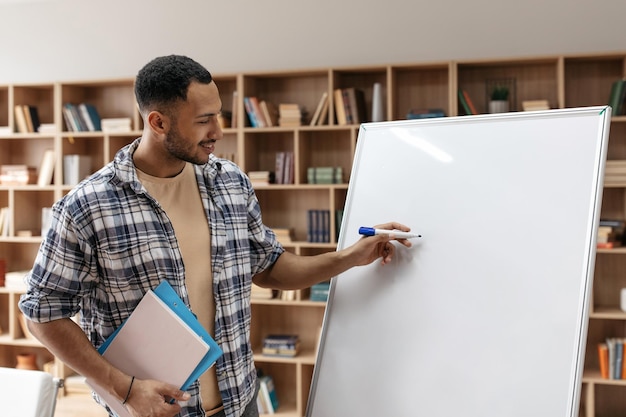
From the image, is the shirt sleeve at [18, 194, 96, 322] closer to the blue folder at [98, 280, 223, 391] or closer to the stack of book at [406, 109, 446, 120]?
the blue folder at [98, 280, 223, 391]

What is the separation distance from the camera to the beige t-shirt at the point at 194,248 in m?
1.64

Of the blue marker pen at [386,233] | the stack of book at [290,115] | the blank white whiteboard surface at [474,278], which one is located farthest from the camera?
the stack of book at [290,115]

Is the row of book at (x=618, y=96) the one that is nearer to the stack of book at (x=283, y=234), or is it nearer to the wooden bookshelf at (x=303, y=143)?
the wooden bookshelf at (x=303, y=143)

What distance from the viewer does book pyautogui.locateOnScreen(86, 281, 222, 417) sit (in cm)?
151

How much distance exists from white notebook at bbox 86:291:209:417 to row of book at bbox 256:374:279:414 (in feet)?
8.55

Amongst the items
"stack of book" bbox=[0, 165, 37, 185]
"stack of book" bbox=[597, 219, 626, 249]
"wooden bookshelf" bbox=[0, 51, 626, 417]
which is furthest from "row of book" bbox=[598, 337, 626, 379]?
"stack of book" bbox=[0, 165, 37, 185]

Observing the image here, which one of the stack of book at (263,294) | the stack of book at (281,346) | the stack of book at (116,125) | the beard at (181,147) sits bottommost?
the stack of book at (281,346)

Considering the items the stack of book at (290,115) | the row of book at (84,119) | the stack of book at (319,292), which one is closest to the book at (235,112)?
the stack of book at (290,115)

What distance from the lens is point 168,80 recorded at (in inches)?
61.8

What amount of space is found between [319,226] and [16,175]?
2.13m

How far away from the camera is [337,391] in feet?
5.78

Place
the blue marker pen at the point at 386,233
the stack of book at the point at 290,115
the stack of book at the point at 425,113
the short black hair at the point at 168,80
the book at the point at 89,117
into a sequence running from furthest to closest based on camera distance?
1. the book at the point at 89,117
2. the stack of book at the point at 290,115
3. the stack of book at the point at 425,113
4. the blue marker pen at the point at 386,233
5. the short black hair at the point at 168,80

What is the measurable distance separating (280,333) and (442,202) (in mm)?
2803

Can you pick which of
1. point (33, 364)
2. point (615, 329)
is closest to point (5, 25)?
point (33, 364)
